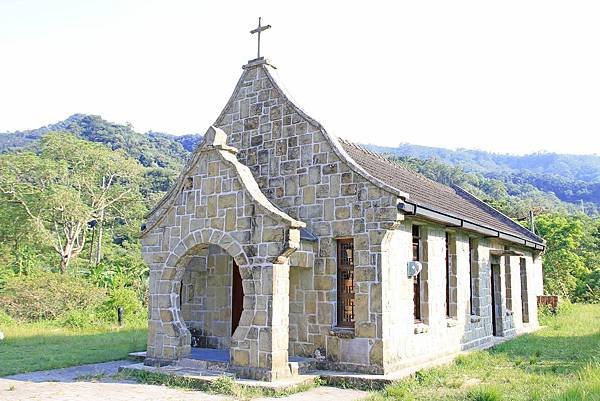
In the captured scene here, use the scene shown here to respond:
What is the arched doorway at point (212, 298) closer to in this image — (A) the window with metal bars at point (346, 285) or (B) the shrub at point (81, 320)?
(A) the window with metal bars at point (346, 285)

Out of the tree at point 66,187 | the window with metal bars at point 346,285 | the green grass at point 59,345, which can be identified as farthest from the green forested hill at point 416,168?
the window with metal bars at point 346,285

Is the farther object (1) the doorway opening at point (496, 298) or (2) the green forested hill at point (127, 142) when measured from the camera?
(2) the green forested hill at point (127, 142)

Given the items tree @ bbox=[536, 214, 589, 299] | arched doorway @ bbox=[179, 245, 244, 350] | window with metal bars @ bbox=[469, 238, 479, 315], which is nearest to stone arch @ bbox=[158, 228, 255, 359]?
arched doorway @ bbox=[179, 245, 244, 350]

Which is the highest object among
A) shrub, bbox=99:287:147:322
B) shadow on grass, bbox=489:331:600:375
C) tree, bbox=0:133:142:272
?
tree, bbox=0:133:142:272

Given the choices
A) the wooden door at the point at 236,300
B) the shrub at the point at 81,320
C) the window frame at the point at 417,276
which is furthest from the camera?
the shrub at the point at 81,320

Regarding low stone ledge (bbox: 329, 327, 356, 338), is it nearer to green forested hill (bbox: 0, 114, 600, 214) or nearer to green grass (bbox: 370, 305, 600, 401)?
green grass (bbox: 370, 305, 600, 401)

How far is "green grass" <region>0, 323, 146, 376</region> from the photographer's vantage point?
1249cm

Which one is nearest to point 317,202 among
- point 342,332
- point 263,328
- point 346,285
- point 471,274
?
point 346,285

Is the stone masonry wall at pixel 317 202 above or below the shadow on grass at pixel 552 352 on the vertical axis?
above

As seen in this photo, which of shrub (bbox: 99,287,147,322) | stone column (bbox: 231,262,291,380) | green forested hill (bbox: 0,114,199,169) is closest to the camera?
stone column (bbox: 231,262,291,380)

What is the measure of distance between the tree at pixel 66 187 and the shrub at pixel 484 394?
30.5 meters

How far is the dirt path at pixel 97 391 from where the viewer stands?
8.89 m

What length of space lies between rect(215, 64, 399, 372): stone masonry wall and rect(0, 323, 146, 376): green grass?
5.40 meters

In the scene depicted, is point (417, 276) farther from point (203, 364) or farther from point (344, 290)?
point (203, 364)
